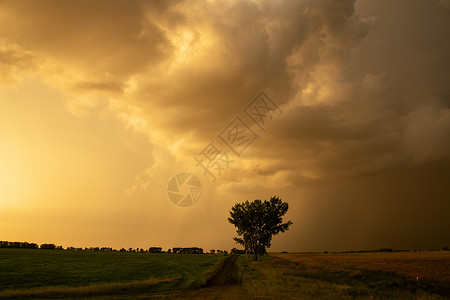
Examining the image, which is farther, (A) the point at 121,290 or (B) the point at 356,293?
(A) the point at 121,290

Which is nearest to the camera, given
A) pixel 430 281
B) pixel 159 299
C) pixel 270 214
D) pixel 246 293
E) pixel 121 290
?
pixel 159 299

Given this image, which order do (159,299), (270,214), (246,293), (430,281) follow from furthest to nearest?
(270,214), (430,281), (246,293), (159,299)

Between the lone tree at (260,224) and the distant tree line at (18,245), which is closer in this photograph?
the lone tree at (260,224)

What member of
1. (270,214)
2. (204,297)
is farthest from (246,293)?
(270,214)

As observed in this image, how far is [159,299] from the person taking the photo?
21.2m

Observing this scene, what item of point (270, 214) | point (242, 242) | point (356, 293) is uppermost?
point (270, 214)

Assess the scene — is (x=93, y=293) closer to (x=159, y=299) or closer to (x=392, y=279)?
(x=159, y=299)

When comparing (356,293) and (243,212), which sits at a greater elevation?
(243,212)

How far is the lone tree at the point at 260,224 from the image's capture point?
75.5 meters

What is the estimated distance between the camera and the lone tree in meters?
75.5

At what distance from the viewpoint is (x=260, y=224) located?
76.7m

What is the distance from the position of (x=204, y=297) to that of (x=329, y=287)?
1234 centimetres

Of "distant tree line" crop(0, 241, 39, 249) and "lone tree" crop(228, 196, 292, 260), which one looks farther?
"distant tree line" crop(0, 241, 39, 249)

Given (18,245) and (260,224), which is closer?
(260,224)
